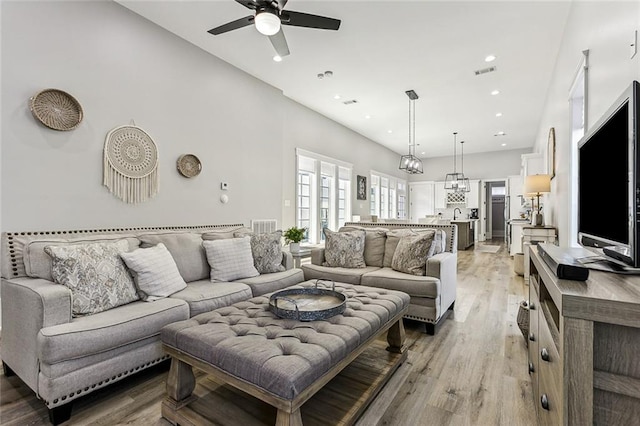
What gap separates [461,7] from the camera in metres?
3.09

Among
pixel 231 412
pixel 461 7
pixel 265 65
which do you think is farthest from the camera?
pixel 265 65

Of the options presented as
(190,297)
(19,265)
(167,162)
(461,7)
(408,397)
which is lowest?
(408,397)

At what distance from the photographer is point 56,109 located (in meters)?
2.64

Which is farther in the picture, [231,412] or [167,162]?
[167,162]

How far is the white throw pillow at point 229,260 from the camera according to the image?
9.59ft

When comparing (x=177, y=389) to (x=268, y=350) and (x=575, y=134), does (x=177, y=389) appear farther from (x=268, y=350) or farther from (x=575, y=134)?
(x=575, y=134)

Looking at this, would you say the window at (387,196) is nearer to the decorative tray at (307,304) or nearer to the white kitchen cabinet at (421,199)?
the white kitchen cabinet at (421,199)

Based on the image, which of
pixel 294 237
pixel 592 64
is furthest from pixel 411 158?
pixel 592 64

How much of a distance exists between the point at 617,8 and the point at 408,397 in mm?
2686

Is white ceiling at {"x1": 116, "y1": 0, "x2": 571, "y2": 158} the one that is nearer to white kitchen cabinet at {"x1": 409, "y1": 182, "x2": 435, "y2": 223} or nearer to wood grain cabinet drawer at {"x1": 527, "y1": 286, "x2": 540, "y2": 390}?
wood grain cabinet drawer at {"x1": 527, "y1": 286, "x2": 540, "y2": 390}


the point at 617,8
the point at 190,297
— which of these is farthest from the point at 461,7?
the point at 190,297

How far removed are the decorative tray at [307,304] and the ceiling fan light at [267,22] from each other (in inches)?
75.7

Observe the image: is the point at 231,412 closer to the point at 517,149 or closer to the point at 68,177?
the point at 68,177

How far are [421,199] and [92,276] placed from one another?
11191 millimetres
